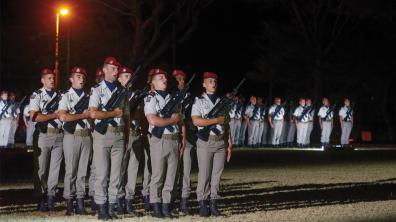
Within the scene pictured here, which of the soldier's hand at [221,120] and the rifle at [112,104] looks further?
the soldier's hand at [221,120]

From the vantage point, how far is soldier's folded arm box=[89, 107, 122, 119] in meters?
12.5

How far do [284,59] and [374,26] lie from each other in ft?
20.0

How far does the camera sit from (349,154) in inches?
1250

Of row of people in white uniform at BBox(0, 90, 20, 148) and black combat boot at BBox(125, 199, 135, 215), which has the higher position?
row of people in white uniform at BBox(0, 90, 20, 148)

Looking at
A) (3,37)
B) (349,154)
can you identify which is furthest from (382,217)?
(3,37)

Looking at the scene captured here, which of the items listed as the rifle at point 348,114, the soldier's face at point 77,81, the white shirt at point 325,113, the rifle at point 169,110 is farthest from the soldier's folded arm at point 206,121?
the white shirt at point 325,113

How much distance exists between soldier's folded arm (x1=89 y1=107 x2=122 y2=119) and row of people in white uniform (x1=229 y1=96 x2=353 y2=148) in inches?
935

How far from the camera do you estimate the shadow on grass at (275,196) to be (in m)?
14.9

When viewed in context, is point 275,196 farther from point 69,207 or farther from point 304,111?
point 304,111

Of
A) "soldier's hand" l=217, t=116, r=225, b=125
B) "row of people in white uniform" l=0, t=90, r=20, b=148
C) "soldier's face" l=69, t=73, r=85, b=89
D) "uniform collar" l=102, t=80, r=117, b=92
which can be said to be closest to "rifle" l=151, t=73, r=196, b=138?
"soldier's hand" l=217, t=116, r=225, b=125

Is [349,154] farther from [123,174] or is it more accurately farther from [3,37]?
[3,37]

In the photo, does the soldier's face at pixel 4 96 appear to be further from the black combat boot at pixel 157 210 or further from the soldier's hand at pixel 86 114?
the black combat boot at pixel 157 210

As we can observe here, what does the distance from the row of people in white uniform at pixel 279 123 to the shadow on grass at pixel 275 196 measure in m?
16.6

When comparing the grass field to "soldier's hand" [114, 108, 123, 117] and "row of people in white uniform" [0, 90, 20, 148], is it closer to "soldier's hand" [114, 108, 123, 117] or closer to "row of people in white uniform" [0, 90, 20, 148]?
"soldier's hand" [114, 108, 123, 117]
